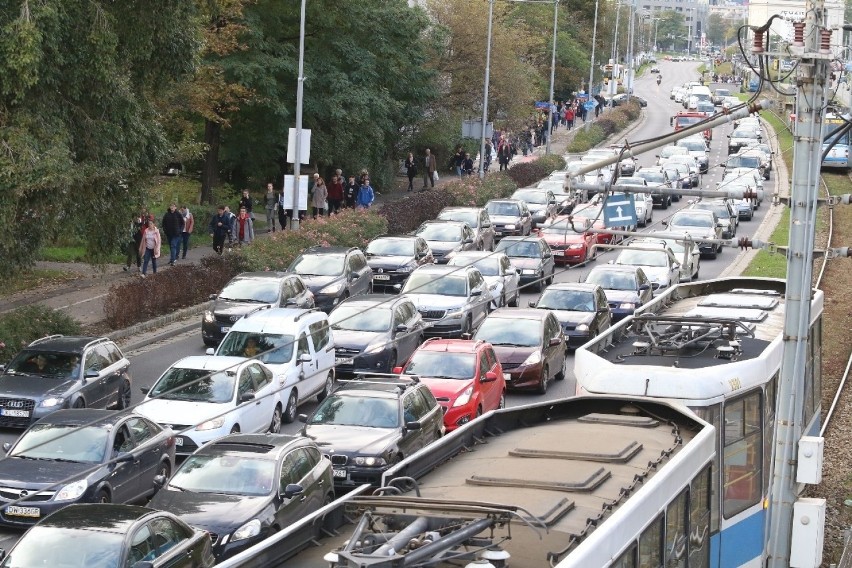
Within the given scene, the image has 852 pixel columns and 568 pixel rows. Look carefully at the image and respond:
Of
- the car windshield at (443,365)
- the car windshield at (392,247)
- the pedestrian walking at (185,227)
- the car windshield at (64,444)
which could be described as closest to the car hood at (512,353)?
the car windshield at (443,365)

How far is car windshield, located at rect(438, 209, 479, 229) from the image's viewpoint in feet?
145

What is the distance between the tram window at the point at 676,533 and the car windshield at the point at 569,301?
19.4 m

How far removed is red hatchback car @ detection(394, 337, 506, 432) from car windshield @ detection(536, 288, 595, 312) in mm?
6099

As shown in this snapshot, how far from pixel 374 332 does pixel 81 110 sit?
711 cm

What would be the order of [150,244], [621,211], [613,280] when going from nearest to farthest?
[621,211], [613,280], [150,244]

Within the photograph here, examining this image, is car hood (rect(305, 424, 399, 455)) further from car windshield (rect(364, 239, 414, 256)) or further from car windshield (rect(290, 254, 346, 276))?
car windshield (rect(364, 239, 414, 256))

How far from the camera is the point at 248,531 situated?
1585 centimetres

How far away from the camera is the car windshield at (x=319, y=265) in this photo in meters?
34.6

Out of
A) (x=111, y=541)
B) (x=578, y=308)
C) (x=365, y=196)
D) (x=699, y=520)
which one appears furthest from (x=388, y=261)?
(x=699, y=520)

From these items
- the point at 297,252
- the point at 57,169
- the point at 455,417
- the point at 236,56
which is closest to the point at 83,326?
the point at 57,169

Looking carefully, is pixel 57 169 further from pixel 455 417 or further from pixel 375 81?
pixel 375 81

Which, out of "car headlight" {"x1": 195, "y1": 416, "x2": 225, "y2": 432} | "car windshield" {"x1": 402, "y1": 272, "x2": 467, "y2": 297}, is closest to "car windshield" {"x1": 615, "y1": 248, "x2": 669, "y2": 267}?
"car windshield" {"x1": 402, "y1": 272, "x2": 467, "y2": 297}

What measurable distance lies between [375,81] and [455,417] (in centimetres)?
3314

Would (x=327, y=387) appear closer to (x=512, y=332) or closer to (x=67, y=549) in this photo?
(x=512, y=332)
